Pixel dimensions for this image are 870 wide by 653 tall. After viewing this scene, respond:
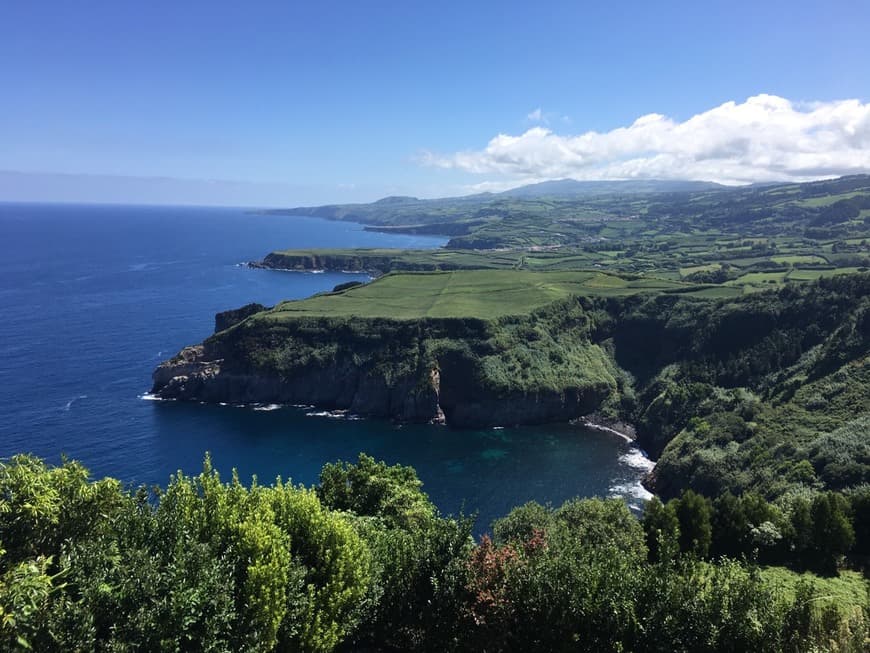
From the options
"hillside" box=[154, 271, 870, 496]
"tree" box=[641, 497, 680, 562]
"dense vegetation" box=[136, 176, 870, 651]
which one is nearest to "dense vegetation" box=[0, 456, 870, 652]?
"dense vegetation" box=[136, 176, 870, 651]

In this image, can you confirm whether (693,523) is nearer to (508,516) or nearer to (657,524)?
(657,524)

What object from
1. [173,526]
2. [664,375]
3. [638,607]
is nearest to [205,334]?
[664,375]

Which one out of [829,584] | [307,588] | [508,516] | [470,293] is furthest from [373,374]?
[307,588]

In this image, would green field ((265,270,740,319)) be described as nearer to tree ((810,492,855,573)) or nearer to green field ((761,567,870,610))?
tree ((810,492,855,573))

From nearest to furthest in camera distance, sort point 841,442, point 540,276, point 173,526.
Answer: point 173,526 < point 841,442 < point 540,276

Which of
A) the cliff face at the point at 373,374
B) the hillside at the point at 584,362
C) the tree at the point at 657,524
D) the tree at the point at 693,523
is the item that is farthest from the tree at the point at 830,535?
the cliff face at the point at 373,374

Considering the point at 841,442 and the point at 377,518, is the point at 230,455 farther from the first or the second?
the point at 841,442
